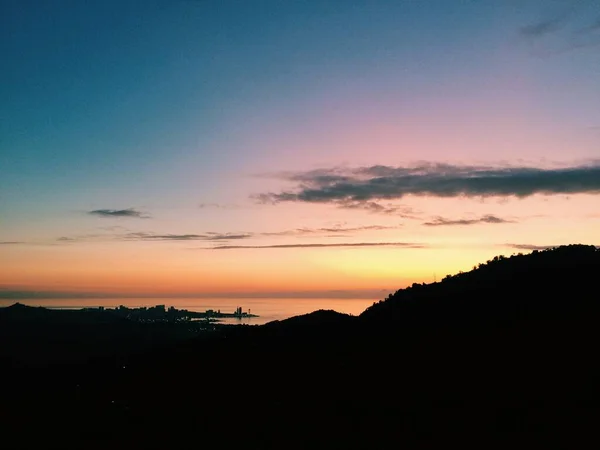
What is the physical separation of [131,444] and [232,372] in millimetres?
17384

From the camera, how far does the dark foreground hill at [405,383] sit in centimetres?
2619

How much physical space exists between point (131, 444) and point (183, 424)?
13.0ft

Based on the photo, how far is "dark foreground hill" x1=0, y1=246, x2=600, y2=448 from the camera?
26.2 metres

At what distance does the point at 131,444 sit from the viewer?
3144 cm

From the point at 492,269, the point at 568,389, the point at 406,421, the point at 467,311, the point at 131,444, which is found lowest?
the point at 131,444

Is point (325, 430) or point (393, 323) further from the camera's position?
point (393, 323)

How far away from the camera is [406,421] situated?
27.5m

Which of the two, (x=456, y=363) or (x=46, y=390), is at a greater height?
(x=456, y=363)

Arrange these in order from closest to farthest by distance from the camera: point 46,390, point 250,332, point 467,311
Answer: point 467,311
point 250,332
point 46,390

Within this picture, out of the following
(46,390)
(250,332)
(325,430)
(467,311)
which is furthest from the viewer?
(46,390)

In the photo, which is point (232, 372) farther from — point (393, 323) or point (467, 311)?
point (467, 311)

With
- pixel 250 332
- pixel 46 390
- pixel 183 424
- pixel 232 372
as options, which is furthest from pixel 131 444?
pixel 46 390

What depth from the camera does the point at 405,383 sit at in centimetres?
3275

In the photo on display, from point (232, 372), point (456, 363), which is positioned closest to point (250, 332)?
point (232, 372)
